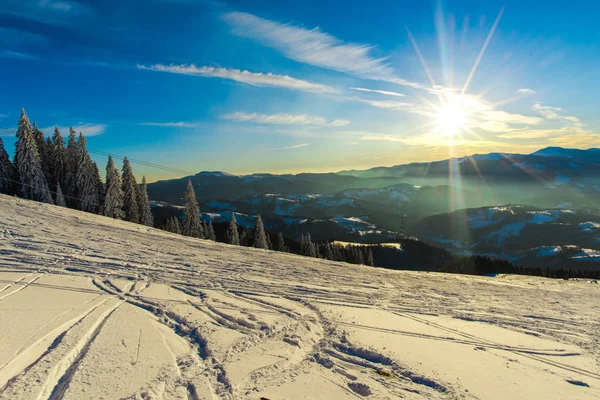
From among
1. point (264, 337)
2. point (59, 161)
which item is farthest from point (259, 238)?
point (264, 337)

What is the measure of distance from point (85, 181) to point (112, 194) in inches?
182

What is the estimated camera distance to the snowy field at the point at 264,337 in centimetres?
521

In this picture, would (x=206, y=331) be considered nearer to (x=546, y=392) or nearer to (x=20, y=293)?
(x=20, y=293)

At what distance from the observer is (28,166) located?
4069 cm

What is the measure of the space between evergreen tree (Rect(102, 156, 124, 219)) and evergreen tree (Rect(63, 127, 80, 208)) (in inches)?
253

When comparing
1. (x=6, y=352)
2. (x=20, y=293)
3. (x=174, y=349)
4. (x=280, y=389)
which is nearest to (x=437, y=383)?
(x=280, y=389)

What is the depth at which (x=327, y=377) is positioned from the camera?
18.2 feet

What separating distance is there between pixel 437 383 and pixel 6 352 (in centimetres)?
778

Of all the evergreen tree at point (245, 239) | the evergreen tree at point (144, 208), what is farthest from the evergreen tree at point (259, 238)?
the evergreen tree at point (144, 208)

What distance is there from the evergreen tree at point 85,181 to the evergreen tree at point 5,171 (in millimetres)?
8082

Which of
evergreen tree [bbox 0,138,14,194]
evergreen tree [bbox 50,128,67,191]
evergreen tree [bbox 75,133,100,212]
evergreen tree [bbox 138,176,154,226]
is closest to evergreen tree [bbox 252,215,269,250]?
evergreen tree [bbox 138,176,154,226]

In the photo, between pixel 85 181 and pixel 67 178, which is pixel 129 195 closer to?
pixel 85 181

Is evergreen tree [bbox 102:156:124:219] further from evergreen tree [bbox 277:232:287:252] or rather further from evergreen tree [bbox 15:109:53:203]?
evergreen tree [bbox 277:232:287:252]

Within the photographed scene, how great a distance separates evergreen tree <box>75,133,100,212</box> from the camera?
1740 inches
